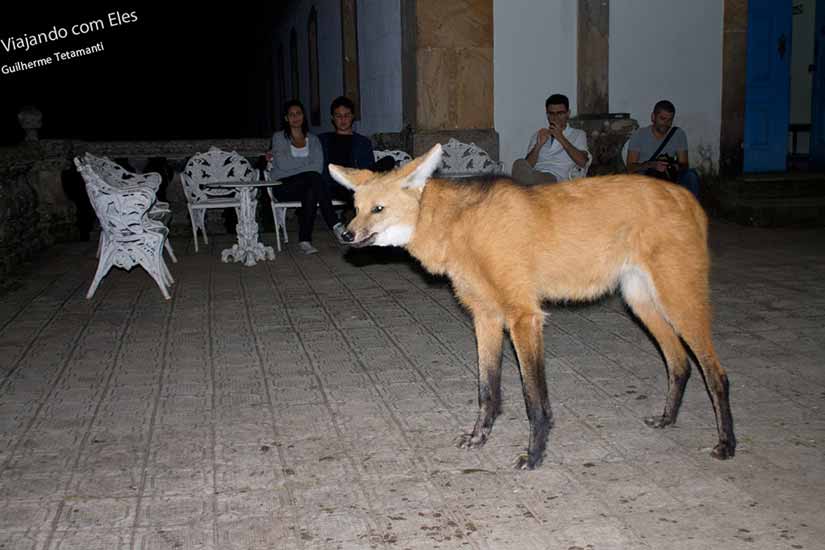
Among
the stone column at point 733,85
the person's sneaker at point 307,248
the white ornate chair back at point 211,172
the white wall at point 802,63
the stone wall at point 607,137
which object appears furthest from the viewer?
the white wall at point 802,63

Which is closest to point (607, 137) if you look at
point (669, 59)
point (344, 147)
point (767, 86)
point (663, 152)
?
point (669, 59)

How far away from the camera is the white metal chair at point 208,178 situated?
8484 mm

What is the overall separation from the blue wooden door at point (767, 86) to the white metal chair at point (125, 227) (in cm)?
744

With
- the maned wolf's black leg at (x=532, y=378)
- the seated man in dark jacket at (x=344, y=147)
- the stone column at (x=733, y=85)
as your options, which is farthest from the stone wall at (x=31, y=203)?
the stone column at (x=733, y=85)

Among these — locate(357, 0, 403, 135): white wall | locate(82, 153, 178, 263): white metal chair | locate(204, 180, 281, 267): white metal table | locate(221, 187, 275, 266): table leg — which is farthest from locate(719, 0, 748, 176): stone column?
locate(82, 153, 178, 263): white metal chair

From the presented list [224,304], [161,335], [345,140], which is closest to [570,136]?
[345,140]

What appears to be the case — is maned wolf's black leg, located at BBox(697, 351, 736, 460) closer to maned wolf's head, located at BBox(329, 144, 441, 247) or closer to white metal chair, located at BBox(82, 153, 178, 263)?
maned wolf's head, located at BBox(329, 144, 441, 247)

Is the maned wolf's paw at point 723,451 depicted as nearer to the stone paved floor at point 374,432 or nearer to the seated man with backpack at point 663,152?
the stone paved floor at point 374,432

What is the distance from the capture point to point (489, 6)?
30.8 feet

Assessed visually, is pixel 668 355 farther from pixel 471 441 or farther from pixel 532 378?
pixel 471 441

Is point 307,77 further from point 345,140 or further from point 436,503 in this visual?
point 436,503

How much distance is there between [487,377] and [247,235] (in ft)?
15.5

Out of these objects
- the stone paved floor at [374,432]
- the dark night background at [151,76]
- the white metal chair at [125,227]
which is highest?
the dark night background at [151,76]

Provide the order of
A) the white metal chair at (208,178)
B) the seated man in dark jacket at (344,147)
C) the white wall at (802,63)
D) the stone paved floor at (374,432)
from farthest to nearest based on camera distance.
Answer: the white wall at (802,63) → the white metal chair at (208,178) → the seated man in dark jacket at (344,147) → the stone paved floor at (374,432)
